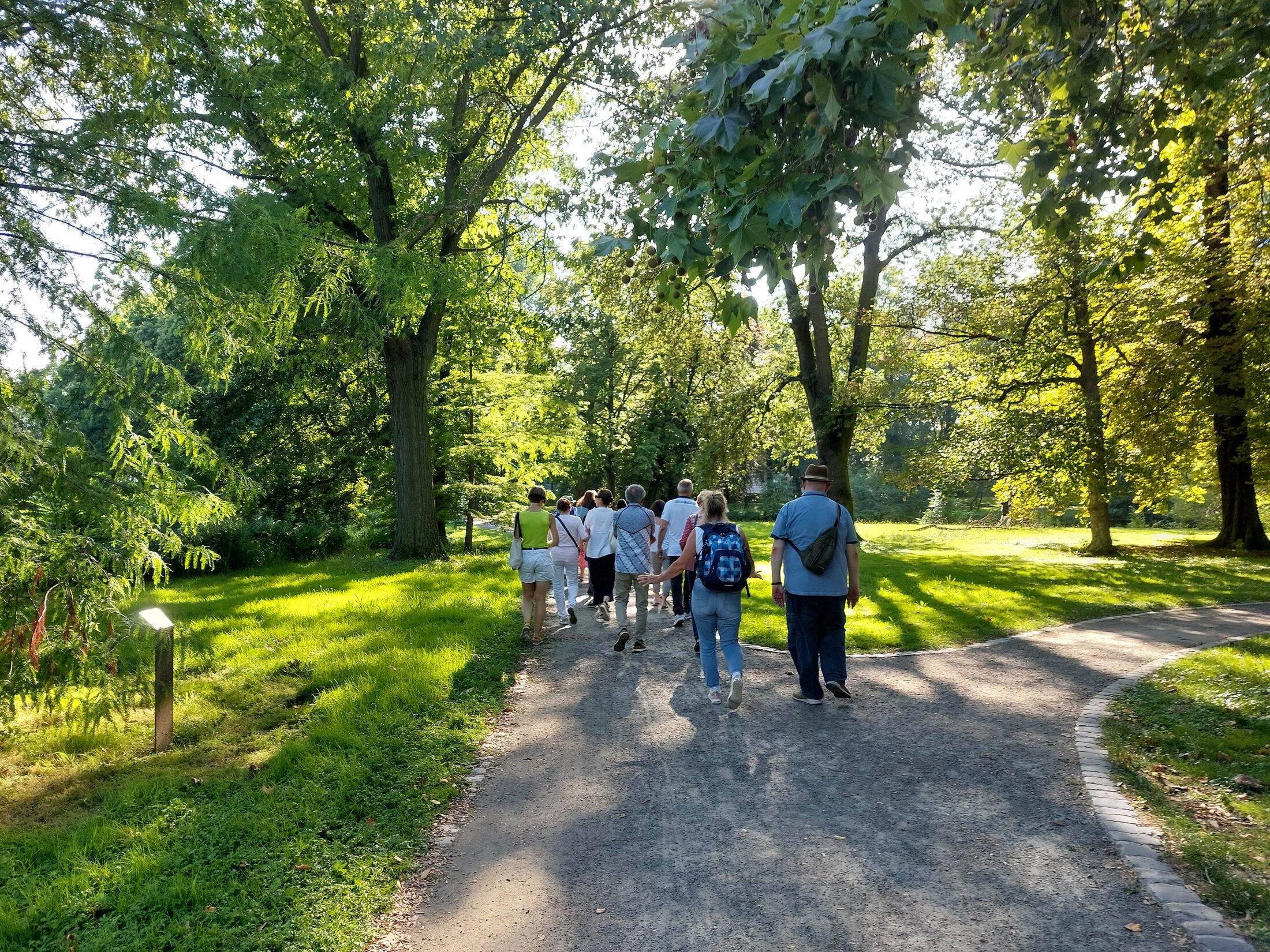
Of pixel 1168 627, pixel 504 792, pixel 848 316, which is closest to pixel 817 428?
pixel 848 316

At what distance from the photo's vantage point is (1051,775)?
17.9 feet

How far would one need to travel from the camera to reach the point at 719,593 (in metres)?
7.21

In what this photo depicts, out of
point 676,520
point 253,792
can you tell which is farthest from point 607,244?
point 676,520

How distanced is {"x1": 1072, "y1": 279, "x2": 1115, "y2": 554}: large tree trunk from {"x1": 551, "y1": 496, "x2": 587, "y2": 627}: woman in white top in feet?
46.8

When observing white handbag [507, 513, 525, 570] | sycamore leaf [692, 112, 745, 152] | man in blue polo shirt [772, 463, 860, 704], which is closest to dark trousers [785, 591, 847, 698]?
man in blue polo shirt [772, 463, 860, 704]

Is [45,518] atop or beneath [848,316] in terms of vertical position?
beneath

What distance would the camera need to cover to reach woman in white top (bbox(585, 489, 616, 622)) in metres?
11.7

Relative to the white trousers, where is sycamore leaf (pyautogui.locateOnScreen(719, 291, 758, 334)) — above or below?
above

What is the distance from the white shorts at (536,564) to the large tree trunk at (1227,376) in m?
13.5

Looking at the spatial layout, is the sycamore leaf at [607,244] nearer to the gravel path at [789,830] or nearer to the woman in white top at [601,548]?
the gravel path at [789,830]

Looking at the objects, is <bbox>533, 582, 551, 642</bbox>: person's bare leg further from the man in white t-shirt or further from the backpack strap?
the man in white t-shirt

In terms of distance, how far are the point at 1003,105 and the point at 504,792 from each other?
7108 millimetres

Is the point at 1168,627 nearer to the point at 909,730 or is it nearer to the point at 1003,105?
the point at 909,730

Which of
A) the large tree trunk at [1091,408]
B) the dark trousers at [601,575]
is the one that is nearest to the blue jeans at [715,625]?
the dark trousers at [601,575]
